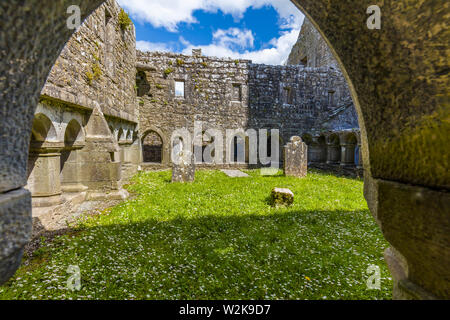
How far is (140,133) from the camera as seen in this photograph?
1070cm

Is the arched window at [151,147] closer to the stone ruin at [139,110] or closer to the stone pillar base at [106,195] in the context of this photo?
the stone ruin at [139,110]

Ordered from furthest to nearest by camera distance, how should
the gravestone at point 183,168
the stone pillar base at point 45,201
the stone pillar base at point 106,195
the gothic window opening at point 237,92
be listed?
the gothic window opening at point 237,92 < the gravestone at point 183,168 < the stone pillar base at point 106,195 < the stone pillar base at point 45,201

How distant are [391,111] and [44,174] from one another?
4.72 metres

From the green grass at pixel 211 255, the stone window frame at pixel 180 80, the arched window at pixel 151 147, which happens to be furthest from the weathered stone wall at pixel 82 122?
the arched window at pixel 151 147

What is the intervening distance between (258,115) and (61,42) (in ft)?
38.8

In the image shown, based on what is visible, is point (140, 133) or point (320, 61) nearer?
point (140, 133)

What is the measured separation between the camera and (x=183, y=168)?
25.4ft

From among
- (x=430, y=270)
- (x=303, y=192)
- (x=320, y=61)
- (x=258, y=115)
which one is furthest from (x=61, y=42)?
(x=320, y=61)

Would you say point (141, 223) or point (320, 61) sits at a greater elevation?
point (320, 61)

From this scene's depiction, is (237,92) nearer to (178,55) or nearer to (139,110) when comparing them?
(178,55)

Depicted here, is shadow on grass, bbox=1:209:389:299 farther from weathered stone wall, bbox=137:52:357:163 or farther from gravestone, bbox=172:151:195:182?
weathered stone wall, bbox=137:52:357:163

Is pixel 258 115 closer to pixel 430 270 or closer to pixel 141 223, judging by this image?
pixel 141 223

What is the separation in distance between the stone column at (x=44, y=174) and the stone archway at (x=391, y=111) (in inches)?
142

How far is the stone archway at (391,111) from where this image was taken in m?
0.69
